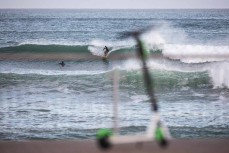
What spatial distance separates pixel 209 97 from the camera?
10.3 meters

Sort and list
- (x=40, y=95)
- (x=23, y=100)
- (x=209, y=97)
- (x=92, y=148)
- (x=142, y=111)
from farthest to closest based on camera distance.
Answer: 1. (x=209, y=97)
2. (x=40, y=95)
3. (x=23, y=100)
4. (x=142, y=111)
5. (x=92, y=148)

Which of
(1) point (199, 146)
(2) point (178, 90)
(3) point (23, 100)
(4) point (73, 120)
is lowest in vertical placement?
(1) point (199, 146)

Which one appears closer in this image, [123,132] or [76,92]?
[123,132]

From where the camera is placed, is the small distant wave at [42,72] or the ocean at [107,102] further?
the small distant wave at [42,72]

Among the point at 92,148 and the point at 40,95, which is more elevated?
the point at 40,95

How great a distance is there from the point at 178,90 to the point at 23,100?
556cm

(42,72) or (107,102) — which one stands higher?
(42,72)

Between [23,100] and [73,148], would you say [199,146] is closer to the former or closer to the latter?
[73,148]

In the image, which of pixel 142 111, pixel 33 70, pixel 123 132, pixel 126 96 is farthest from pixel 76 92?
pixel 33 70

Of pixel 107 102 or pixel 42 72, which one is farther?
pixel 42 72

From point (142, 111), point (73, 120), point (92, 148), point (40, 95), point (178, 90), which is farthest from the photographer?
point (178, 90)

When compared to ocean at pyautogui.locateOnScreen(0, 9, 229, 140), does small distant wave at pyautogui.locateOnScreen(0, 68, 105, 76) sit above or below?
above

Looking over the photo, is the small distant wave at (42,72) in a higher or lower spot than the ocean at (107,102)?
higher

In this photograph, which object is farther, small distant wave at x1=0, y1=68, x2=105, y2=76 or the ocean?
small distant wave at x1=0, y1=68, x2=105, y2=76
